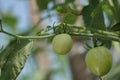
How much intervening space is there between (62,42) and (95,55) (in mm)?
69

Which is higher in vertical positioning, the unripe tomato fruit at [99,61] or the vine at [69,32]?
the vine at [69,32]

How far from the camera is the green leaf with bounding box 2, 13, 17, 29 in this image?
1.62 m

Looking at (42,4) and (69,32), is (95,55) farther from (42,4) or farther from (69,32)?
(42,4)

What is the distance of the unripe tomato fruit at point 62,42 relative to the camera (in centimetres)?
68

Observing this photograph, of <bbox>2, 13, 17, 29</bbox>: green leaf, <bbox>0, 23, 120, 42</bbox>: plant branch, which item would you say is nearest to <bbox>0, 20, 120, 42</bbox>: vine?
<bbox>0, 23, 120, 42</bbox>: plant branch

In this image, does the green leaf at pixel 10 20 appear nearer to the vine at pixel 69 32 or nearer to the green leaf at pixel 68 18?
the green leaf at pixel 68 18

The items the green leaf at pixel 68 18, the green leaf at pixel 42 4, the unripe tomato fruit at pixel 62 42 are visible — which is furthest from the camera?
the green leaf at pixel 42 4

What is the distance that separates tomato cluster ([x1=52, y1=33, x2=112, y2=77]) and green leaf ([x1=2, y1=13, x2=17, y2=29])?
0.93m

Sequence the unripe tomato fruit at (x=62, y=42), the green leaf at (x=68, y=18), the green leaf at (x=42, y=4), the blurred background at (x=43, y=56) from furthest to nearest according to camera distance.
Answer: the blurred background at (x=43, y=56) → the green leaf at (x=42, y=4) → the green leaf at (x=68, y=18) → the unripe tomato fruit at (x=62, y=42)

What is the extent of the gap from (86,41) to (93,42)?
22 millimetres

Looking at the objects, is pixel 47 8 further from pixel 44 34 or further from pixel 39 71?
pixel 39 71

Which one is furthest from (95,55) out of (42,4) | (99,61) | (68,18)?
(42,4)

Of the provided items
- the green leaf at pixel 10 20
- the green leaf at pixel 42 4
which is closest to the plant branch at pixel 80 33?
the green leaf at pixel 42 4

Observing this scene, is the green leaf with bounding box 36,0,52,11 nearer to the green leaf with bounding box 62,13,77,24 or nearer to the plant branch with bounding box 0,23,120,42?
the green leaf with bounding box 62,13,77,24
